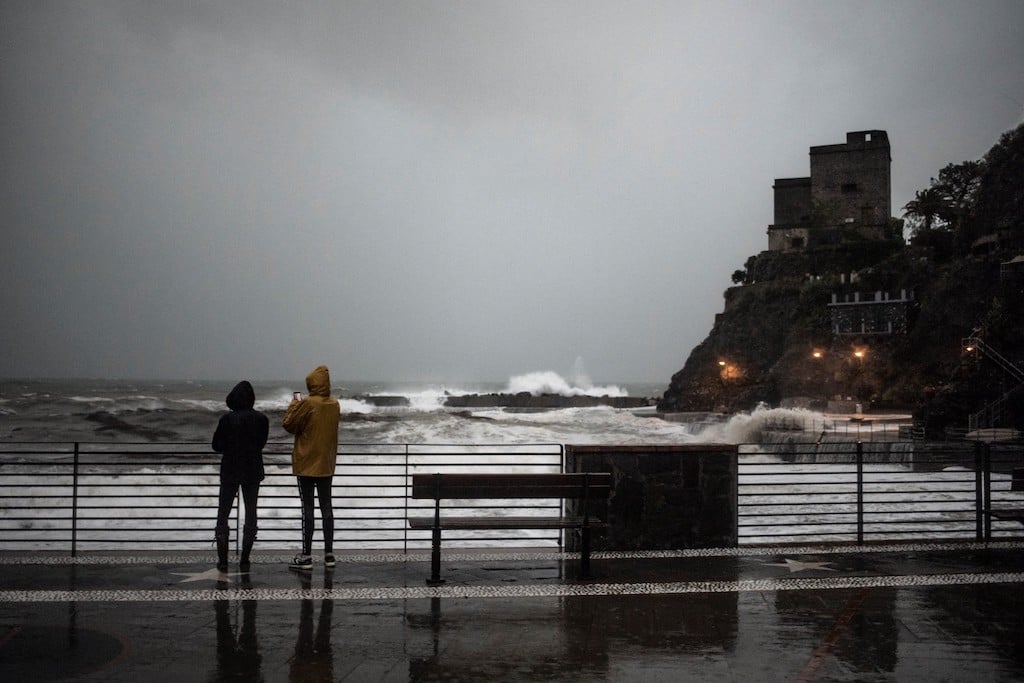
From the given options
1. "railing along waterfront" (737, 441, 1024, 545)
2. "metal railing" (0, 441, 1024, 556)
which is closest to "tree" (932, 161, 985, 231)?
"railing along waterfront" (737, 441, 1024, 545)

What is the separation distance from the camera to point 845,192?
8738 cm

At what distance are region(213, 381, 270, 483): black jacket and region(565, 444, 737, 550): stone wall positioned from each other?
3285 mm

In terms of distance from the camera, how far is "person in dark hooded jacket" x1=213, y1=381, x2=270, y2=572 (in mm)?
8227

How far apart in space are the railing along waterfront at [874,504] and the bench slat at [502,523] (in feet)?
6.13

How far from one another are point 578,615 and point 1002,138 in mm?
64734

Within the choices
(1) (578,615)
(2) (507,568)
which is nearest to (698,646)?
(1) (578,615)

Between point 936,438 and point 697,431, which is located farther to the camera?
point 697,431

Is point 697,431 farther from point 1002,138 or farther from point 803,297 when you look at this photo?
point 1002,138

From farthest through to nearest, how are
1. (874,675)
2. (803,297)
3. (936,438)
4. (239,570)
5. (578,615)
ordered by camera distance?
(803,297), (936,438), (239,570), (578,615), (874,675)

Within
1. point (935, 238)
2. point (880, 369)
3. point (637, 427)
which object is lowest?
point (637, 427)

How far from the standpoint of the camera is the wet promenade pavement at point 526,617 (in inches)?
208

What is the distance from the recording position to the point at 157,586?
24.5ft

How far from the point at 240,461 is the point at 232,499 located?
40 centimetres

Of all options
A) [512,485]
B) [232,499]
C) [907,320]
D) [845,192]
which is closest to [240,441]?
[232,499]
